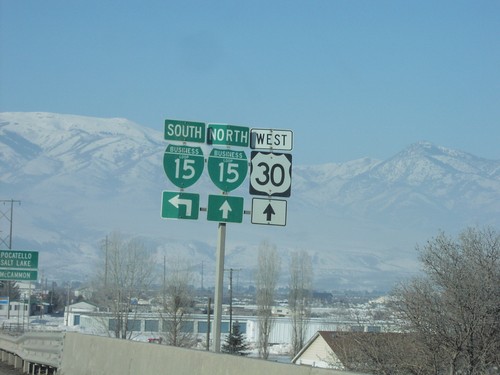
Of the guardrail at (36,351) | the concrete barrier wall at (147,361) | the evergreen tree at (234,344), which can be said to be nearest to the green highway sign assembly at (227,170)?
the concrete barrier wall at (147,361)

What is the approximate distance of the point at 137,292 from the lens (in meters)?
102

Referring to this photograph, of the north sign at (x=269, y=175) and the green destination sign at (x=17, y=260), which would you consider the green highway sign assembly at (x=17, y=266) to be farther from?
the north sign at (x=269, y=175)

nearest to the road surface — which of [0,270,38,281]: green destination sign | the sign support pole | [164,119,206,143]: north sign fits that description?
the sign support pole

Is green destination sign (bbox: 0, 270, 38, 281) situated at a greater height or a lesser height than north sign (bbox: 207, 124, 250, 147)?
lesser

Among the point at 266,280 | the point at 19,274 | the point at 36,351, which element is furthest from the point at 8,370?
the point at 266,280

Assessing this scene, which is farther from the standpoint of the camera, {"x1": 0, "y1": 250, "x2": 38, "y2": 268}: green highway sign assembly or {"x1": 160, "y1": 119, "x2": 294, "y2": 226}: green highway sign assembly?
{"x1": 0, "y1": 250, "x2": 38, "y2": 268}: green highway sign assembly

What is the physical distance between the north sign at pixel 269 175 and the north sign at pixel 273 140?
0.17m

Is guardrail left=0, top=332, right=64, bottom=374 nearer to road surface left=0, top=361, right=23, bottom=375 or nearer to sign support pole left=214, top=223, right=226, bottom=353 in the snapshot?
road surface left=0, top=361, right=23, bottom=375

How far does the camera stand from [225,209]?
20391 mm

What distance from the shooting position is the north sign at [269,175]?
19938 millimetres

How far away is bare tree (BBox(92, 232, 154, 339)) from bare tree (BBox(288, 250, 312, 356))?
16.4m

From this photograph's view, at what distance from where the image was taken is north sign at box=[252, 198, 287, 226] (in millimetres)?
19969

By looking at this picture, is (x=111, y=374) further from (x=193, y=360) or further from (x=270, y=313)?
(x=270, y=313)

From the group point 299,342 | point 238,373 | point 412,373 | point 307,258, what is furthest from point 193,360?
point 307,258
